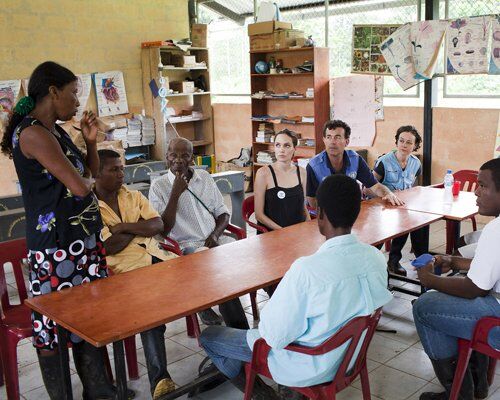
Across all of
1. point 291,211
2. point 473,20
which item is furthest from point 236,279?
point 473,20

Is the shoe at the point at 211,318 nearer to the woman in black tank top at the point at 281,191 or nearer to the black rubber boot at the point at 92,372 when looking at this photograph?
the woman in black tank top at the point at 281,191

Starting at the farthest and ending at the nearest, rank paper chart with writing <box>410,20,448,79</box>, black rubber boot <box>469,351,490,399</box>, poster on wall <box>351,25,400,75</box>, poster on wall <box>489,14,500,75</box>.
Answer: poster on wall <box>351,25,400,75</box> → paper chart with writing <box>410,20,448,79</box> → poster on wall <box>489,14,500,75</box> → black rubber boot <box>469,351,490,399</box>

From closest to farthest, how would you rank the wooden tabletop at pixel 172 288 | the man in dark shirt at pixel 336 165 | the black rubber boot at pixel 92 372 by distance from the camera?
the wooden tabletop at pixel 172 288 → the black rubber boot at pixel 92 372 → the man in dark shirt at pixel 336 165

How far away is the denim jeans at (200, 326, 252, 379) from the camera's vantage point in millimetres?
2218

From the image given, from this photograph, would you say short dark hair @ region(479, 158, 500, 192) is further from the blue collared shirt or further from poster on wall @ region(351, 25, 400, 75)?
poster on wall @ region(351, 25, 400, 75)

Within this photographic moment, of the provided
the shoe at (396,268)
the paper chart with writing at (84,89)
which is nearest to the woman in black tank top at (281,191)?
the shoe at (396,268)

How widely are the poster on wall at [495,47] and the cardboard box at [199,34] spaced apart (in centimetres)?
436

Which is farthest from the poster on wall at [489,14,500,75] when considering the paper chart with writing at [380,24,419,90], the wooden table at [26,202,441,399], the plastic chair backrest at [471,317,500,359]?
the plastic chair backrest at [471,317,500,359]

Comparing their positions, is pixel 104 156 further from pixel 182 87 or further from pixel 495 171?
pixel 182 87

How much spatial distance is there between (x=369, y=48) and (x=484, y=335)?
495 centimetres

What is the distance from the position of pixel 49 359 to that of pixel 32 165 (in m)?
0.88

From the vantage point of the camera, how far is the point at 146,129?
802 centimetres

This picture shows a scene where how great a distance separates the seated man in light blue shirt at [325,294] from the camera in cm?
185

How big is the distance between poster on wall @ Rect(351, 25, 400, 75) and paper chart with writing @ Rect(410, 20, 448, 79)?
1.05ft
